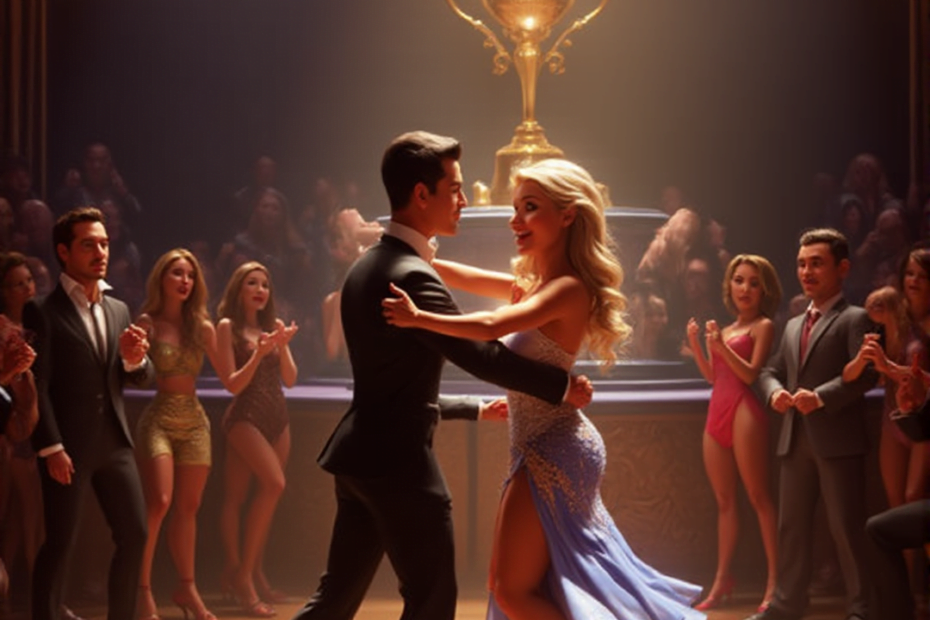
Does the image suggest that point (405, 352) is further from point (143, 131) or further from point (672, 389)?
point (143, 131)

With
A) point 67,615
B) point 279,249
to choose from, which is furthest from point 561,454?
point 279,249

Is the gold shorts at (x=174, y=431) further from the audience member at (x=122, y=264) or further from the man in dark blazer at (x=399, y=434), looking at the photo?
the man in dark blazer at (x=399, y=434)

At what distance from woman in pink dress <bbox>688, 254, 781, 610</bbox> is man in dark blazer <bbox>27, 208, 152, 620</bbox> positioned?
8.53 ft

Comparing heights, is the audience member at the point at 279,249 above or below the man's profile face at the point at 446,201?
below

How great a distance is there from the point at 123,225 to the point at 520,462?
4.57 meters

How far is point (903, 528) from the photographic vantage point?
530 cm

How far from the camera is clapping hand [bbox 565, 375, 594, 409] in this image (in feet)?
13.3

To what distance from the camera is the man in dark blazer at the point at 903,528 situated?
529 cm

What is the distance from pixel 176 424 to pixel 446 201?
2552 millimetres

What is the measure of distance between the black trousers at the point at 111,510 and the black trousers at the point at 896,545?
2.92 metres

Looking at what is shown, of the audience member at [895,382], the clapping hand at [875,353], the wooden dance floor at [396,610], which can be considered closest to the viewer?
the clapping hand at [875,353]

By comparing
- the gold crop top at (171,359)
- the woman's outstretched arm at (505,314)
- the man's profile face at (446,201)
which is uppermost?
the man's profile face at (446,201)

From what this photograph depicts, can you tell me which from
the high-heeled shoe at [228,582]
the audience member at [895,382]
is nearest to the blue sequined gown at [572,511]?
the audience member at [895,382]

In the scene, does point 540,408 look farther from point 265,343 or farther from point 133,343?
point 265,343
